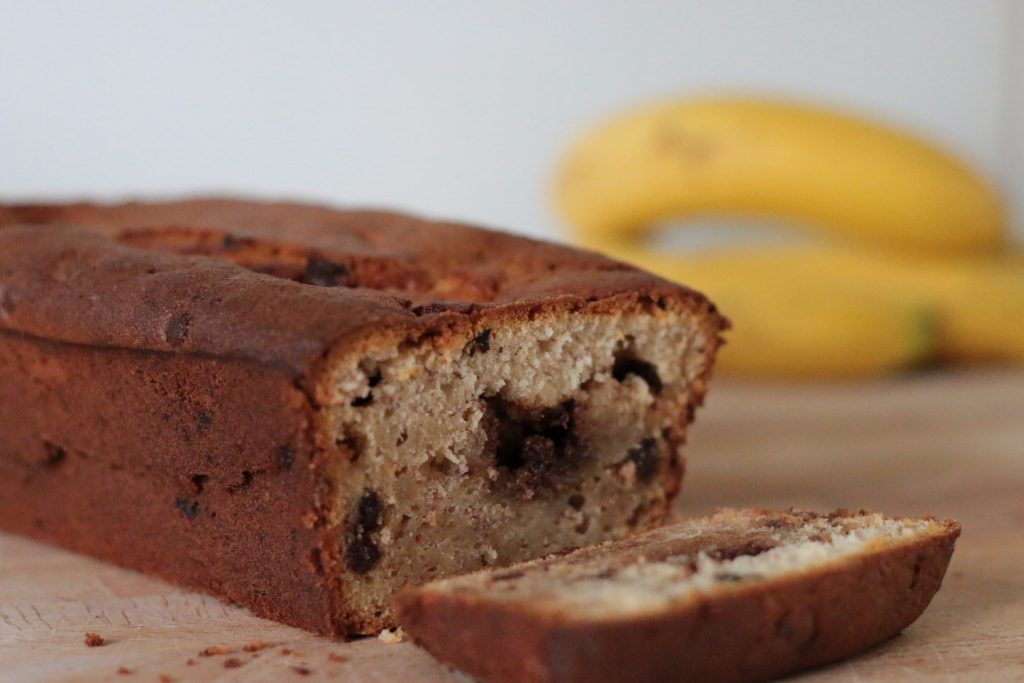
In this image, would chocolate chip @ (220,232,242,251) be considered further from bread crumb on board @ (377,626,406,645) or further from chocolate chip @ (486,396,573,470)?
bread crumb on board @ (377,626,406,645)

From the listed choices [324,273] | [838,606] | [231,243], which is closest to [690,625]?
[838,606]

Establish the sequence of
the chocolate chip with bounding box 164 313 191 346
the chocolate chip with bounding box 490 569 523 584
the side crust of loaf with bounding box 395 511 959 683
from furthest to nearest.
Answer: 1. the chocolate chip with bounding box 164 313 191 346
2. the chocolate chip with bounding box 490 569 523 584
3. the side crust of loaf with bounding box 395 511 959 683

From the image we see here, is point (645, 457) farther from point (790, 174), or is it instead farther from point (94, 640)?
point (790, 174)

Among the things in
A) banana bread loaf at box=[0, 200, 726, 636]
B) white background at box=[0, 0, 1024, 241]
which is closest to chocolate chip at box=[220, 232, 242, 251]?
banana bread loaf at box=[0, 200, 726, 636]

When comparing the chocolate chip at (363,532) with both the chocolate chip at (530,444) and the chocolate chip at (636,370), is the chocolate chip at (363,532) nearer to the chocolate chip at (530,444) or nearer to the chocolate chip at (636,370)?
the chocolate chip at (530,444)

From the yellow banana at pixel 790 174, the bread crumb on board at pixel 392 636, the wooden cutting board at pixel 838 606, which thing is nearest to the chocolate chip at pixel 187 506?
the wooden cutting board at pixel 838 606

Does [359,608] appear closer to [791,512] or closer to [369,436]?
[369,436]
